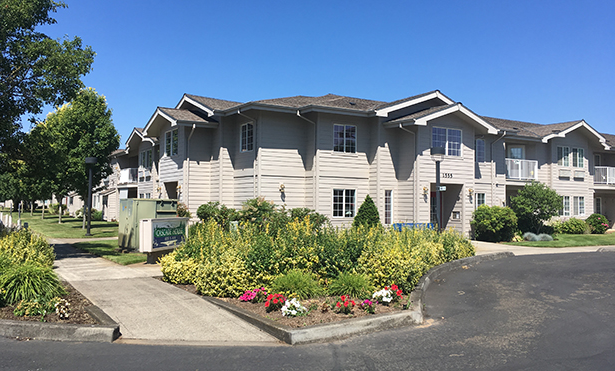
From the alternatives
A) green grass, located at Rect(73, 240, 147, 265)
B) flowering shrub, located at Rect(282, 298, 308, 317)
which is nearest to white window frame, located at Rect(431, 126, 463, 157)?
green grass, located at Rect(73, 240, 147, 265)

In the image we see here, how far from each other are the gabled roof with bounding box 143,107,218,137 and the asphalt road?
51.2ft

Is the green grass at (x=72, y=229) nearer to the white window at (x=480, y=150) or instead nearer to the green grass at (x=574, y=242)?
the white window at (x=480, y=150)

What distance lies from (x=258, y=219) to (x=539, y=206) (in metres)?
14.8

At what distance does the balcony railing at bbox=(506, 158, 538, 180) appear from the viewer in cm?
2602

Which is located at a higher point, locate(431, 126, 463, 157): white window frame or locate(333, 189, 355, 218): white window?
locate(431, 126, 463, 157): white window frame

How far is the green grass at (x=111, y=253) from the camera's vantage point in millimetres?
14164

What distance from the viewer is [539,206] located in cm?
2328

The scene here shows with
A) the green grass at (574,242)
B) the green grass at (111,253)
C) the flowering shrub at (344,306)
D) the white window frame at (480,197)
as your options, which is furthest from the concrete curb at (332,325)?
the white window frame at (480,197)

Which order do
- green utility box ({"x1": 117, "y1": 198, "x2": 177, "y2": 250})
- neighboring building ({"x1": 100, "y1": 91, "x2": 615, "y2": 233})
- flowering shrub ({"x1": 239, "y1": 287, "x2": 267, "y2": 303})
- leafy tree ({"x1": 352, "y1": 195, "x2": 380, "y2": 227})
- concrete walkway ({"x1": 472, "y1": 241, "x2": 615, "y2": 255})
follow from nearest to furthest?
1. flowering shrub ({"x1": 239, "y1": 287, "x2": 267, "y2": 303})
2. green utility box ({"x1": 117, "y1": 198, "x2": 177, "y2": 250})
3. concrete walkway ({"x1": 472, "y1": 241, "x2": 615, "y2": 255})
4. leafy tree ({"x1": 352, "y1": 195, "x2": 380, "y2": 227})
5. neighboring building ({"x1": 100, "y1": 91, "x2": 615, "y2": 233})

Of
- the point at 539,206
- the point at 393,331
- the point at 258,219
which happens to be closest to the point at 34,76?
the point at 258,219

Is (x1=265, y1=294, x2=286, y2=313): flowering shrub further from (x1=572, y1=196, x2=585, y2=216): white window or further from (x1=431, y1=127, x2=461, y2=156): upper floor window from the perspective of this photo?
(x1=572, y1=196, x2=585, y2=216): white window

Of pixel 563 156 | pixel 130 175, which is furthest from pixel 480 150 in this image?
pixel 130 175

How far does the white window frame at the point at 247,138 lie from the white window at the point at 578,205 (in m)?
21.2

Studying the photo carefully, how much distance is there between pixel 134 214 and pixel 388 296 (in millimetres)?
10777
